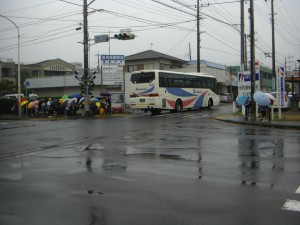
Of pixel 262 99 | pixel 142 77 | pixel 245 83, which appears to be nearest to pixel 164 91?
pixel 142 77

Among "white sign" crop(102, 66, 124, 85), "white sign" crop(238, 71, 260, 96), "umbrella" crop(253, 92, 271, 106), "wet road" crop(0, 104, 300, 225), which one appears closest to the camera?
"wet road" crop(0, 104, 300, 225)

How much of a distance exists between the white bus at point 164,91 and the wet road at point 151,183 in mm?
16484

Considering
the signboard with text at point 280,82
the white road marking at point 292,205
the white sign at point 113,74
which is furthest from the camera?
the white sign at point 113,74

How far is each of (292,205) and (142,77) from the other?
23.8 meters

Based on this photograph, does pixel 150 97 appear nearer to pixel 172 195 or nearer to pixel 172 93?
pixel 172 93

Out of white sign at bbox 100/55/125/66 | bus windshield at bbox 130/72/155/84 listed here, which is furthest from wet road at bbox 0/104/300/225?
white sign at bbox 100/55/125/66

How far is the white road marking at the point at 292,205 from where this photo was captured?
526 centimetres

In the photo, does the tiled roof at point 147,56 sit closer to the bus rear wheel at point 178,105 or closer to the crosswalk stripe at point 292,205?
the bus rear wheel at point 178,105

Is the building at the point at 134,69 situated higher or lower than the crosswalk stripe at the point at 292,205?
higher

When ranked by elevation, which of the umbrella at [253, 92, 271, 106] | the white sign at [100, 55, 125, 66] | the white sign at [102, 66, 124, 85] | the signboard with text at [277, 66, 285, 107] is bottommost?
the umbrella at [253, 92, 271, 106]

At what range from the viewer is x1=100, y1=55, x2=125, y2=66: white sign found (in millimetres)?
31844

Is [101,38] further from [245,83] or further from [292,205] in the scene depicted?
[292,205]

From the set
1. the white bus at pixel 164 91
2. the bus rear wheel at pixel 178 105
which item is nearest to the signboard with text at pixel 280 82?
the white bus at pixel 164 91

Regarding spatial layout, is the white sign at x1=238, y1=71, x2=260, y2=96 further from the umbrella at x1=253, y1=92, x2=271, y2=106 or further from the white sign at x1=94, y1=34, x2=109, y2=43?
the white sign at x1=94, y1=34, x2=109, y2=43
